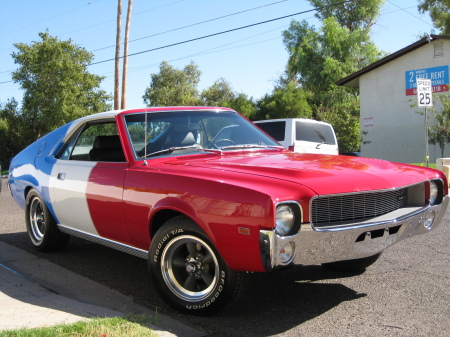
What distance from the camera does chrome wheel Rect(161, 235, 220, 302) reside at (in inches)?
148

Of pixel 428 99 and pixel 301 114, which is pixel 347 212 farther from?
pixel 301 114

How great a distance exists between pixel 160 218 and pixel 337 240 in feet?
4.57

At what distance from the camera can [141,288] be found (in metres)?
4.57

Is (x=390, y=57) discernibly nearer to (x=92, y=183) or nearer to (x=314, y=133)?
(x=314, y=133)

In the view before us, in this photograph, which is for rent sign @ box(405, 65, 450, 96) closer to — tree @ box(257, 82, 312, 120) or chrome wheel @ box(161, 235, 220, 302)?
tree @ box(257, 82, 312, 120)

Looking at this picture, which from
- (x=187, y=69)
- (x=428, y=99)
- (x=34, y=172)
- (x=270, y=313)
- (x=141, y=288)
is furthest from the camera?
(x=187, y=69)

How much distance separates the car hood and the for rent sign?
2195 cm

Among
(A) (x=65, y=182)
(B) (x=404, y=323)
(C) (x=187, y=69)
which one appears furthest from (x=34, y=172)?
(C) (x=187, y=69)

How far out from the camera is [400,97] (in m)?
26.7

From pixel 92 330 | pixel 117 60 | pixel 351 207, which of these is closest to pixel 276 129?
pixel 351 207

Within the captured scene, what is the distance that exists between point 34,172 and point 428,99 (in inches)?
394

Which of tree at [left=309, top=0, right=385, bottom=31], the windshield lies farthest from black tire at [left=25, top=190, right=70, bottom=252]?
tree at [left=309, top=0, right=385, bottom=31]

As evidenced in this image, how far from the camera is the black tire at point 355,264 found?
15.6ft

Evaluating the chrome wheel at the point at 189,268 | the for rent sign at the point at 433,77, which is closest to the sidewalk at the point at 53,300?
the chrome wheel at the point at 189,268
